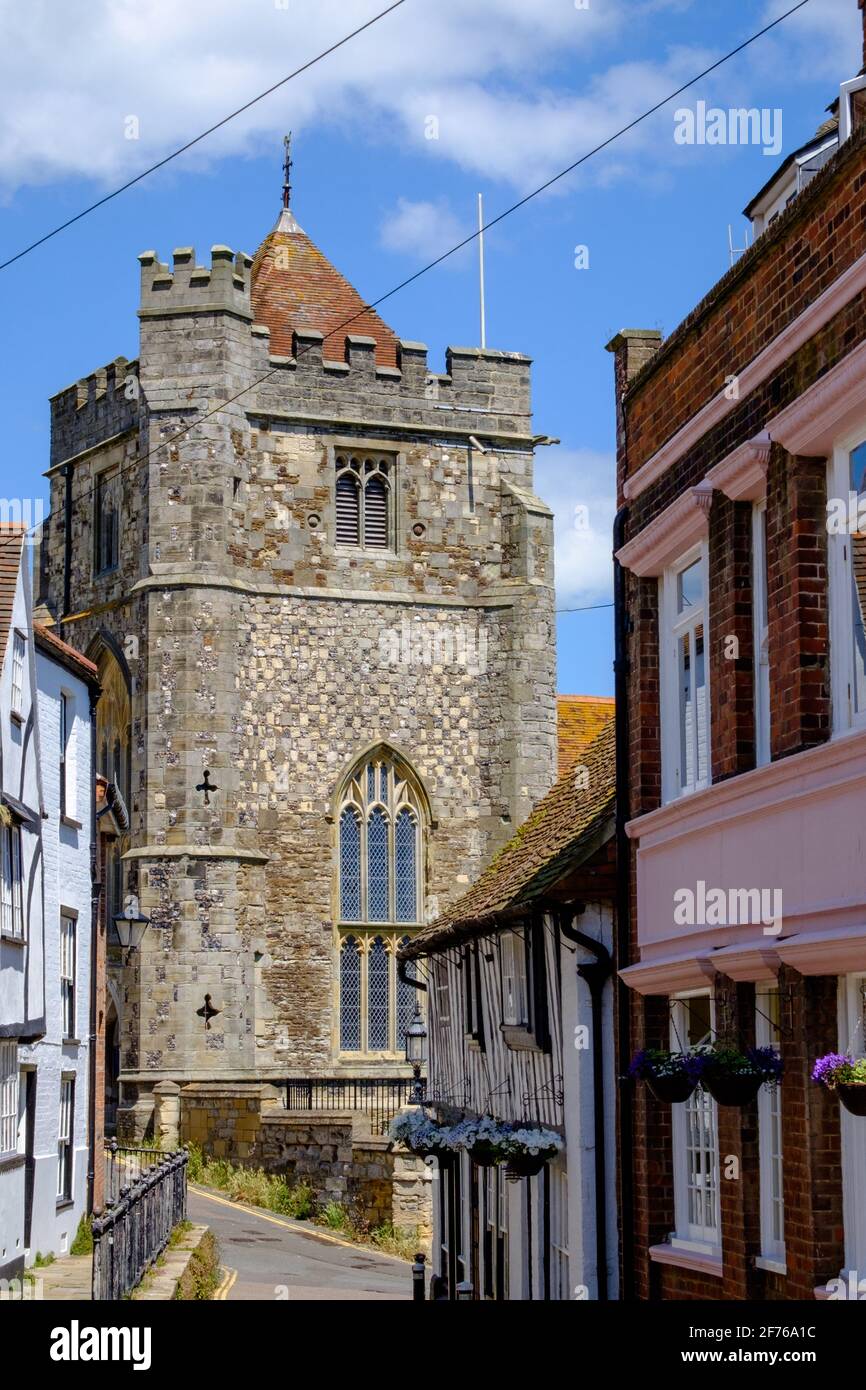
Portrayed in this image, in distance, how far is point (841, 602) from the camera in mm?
10805

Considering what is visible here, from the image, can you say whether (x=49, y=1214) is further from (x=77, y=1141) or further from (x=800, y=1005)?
(x=800, y=1005)

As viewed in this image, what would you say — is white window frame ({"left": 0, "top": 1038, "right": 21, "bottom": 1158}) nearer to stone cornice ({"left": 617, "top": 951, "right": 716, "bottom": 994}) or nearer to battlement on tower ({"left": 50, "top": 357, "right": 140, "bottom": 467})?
stone cornice ({"left": 617, "top": 951, "right": 716, "bottom": 994})

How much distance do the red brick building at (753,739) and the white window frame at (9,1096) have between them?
24.8 ft

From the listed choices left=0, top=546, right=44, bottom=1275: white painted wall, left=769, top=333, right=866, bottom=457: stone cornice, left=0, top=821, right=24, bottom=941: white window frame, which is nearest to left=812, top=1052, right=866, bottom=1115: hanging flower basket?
left=769, top=333, right=866, bottom=457: stone cornice

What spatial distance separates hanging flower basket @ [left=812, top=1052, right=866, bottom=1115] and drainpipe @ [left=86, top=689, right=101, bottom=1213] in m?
16.6

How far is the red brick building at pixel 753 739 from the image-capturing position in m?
10.5

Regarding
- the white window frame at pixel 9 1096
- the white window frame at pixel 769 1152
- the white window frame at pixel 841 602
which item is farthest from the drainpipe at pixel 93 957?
the white window frame at pixel 841 602

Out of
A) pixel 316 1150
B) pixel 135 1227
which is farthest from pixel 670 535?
pixel 316 1150

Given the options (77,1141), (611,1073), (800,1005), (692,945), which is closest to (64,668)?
(77,1141)

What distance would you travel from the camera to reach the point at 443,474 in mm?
38625

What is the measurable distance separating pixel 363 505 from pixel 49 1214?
18563 millimetres

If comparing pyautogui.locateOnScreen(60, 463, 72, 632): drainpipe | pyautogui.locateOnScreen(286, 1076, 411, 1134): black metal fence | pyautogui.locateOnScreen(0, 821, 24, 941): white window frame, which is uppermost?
pyautogui.locateOnScreen(60, 463, 72, 632): drainpipe

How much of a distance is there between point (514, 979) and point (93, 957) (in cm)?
879

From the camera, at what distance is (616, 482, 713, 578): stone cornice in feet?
41.3
